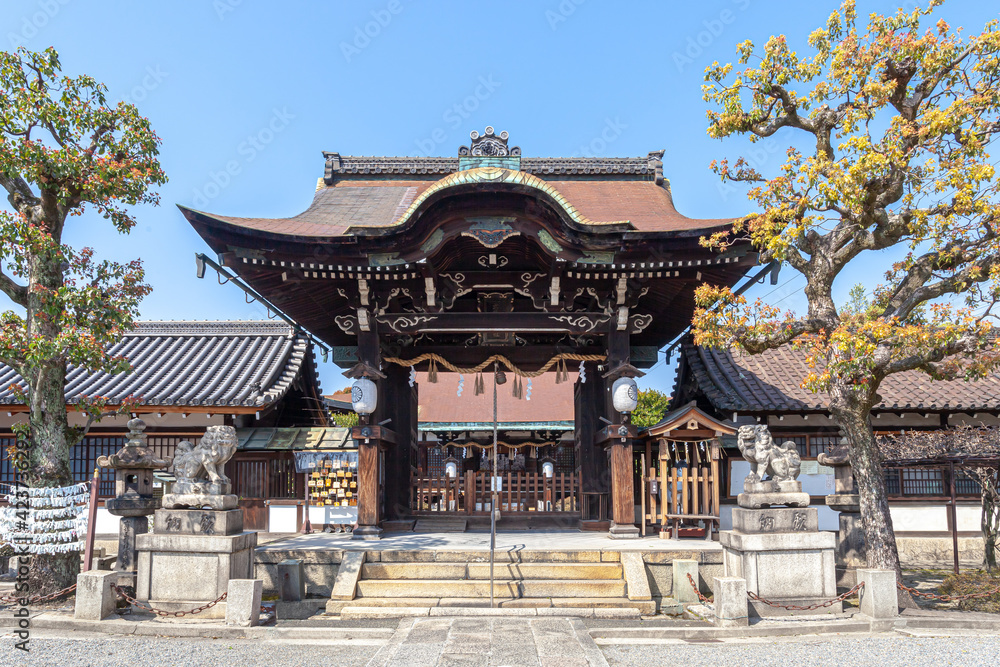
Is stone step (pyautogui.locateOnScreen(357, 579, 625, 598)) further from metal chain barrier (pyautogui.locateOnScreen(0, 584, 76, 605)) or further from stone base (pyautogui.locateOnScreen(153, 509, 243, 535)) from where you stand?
metal chain barrier (pyautogui.locateOnScreen(0, 584, 76, 605))

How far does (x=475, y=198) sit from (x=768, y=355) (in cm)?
833

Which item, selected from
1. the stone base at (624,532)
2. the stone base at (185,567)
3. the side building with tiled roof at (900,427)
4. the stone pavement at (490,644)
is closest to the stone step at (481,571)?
the stone pavement at (490,644)

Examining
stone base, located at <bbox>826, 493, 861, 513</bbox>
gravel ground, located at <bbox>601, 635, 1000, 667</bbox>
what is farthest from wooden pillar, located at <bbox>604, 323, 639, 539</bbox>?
gravel ground, located at <bbox>601, 635, 1000, 667</bbox>

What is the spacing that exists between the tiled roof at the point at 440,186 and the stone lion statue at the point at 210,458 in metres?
3.49

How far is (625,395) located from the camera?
11.0 meters

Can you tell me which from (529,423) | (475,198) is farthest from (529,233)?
(529,423)

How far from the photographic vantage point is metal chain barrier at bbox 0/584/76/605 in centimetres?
798

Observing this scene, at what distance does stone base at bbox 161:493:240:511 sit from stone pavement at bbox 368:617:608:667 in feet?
9.02

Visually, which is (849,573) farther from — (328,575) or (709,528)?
(328,575)

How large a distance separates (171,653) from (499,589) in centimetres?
385

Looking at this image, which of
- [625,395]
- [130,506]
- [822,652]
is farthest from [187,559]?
[822,652]

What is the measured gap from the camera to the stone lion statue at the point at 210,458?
323 inches

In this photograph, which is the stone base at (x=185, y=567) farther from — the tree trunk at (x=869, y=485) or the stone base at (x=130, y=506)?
the tree trunk at (x=869, y=485)

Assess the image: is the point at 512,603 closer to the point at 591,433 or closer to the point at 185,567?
the point at 185,567
